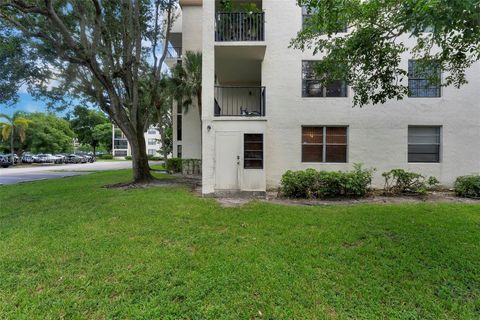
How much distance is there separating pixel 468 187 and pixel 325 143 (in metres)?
5.02

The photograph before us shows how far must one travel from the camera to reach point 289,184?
355 inches

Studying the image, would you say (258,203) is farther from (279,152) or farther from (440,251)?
(440,251)

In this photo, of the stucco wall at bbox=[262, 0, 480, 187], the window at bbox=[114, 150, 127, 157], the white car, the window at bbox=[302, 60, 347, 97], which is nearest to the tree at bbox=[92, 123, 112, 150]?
the window at bbox=[114, 150, 127, 157]

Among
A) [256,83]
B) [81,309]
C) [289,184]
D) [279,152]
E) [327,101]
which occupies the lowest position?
[81,309]

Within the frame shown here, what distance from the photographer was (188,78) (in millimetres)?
17297

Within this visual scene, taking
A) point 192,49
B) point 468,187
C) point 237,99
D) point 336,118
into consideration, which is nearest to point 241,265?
point 336,118

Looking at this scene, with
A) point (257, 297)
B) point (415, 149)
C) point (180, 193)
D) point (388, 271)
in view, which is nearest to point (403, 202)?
point (415, 149)

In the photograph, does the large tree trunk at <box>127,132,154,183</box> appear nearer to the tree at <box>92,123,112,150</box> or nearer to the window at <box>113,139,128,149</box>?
the tree at <box>92,123,112,150</box>

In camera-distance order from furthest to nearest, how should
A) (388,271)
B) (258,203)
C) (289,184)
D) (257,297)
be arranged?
1. (289,184)
2. (258,203)
3. (388,271)
4. (257,297)

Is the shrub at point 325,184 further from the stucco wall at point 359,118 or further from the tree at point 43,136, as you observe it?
the tree at point 43,136

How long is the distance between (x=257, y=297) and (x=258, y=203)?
16.0 ft

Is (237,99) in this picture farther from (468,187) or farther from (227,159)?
(468,187)

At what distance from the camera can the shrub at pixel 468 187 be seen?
8961 mm

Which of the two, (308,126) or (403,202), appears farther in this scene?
(308,126)
